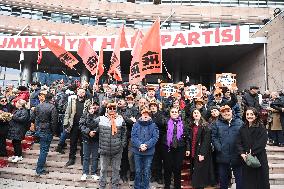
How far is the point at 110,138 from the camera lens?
7051 mm

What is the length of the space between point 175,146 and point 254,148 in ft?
6.38

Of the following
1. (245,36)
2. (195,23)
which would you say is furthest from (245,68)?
(195,23)

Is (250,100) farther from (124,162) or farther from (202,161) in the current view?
(124,162)

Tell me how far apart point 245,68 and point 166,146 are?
12.2 meters

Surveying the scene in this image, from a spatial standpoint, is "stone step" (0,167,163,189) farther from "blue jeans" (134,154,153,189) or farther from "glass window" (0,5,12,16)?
"glass window" (0,5,12,16)

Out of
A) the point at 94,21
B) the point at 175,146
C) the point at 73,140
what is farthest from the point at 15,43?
the point at 175,146

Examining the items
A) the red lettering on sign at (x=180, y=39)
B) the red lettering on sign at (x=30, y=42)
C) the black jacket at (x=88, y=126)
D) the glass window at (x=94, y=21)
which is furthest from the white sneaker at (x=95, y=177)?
the glass window at (x=94, y=21)

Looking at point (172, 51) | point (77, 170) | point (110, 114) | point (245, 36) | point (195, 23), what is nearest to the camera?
point (110, 114)

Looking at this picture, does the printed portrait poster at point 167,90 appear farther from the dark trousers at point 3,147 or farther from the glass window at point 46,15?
the glass window at point 46,15

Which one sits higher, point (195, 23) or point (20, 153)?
point (195, 23)

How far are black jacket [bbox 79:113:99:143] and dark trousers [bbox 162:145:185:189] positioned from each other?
185cm

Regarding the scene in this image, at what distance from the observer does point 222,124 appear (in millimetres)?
6613

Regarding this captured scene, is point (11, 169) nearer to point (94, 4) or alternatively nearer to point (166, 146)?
point (166, 146)

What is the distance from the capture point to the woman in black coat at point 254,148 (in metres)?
5.35
